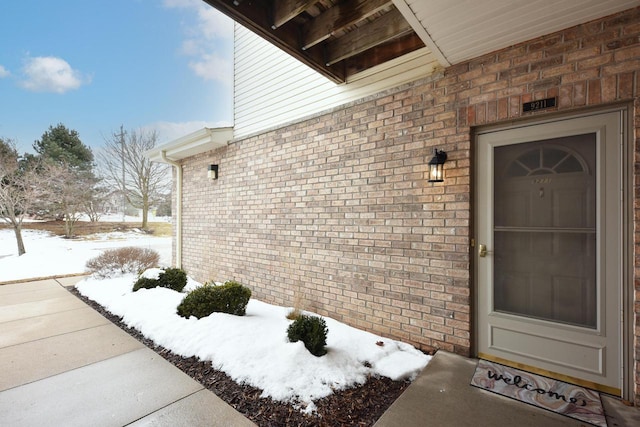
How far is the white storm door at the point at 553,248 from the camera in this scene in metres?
2.01

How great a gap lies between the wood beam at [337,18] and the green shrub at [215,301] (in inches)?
120

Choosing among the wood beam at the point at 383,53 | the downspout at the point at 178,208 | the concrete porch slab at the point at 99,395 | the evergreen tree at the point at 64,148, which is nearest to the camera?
the concrete porch slab at the point at 99,395

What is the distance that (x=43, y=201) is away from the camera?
9758 mm

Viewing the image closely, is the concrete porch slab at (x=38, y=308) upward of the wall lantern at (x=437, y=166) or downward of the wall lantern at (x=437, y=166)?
downward

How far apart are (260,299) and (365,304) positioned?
1.97 meters

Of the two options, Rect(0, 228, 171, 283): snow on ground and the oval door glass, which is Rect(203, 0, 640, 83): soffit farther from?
Rect(0, 228, 171, 283): snow on ground

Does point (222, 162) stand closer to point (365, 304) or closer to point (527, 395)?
point (365, 304)

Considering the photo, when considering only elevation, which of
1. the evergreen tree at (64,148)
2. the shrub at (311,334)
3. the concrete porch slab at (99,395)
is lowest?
the concrete porch slab at (99,395)

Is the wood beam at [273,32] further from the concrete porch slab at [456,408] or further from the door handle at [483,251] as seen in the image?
the concrete porch slab at [456,408]

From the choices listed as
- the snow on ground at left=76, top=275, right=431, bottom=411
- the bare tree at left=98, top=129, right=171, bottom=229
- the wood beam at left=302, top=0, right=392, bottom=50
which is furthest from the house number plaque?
the bare tree at left=98, top=129, right=171, bottom=229

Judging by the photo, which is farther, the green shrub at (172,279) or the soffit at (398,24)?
the green shrub at (172,279)

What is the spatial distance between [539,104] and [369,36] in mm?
1759

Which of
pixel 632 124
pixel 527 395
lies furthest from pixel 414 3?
pixel 527 395

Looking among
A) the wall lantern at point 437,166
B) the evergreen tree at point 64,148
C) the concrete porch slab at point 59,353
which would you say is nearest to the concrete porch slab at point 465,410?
the wall lantern at point 437,166
